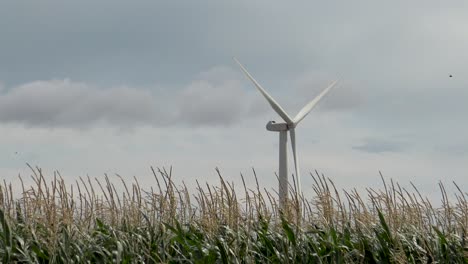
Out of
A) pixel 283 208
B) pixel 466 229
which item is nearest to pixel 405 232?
pixel 466 229

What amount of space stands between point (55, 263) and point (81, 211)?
4.01 ft

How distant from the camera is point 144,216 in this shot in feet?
33.3

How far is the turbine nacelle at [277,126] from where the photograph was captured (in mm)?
26734

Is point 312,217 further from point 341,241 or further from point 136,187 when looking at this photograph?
point 136,187

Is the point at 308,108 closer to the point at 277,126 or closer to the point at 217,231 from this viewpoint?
the point at 277,126

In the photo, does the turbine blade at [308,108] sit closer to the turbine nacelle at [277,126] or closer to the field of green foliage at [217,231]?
the turbine nacelle at [277,126]

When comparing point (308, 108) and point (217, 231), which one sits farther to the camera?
point (308, 108)

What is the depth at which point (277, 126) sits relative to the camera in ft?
88.8

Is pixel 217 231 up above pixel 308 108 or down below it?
below

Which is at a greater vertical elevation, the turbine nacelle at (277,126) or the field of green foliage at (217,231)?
the turbine nacelle at (277,126)

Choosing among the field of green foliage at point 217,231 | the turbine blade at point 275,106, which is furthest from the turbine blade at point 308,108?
the field of green foliage at point 217,231

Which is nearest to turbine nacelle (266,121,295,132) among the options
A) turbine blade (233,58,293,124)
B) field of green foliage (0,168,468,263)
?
turbine blade (233,58,293,124)

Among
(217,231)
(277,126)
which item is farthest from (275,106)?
(217,231)

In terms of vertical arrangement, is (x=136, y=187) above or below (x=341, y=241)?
above
